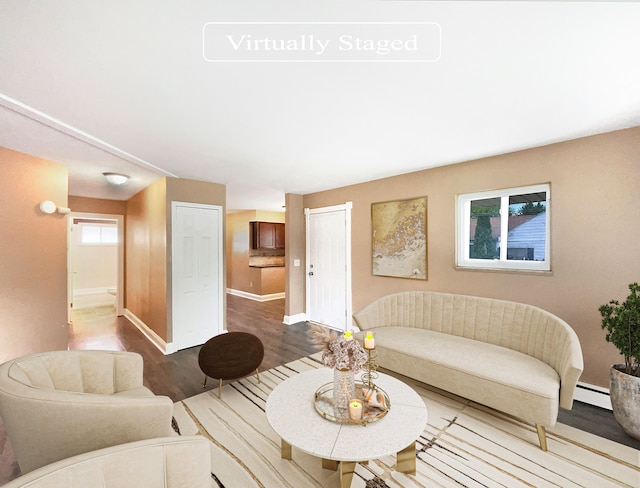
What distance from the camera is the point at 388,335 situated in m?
3.06

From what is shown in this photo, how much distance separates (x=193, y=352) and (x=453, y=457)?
3393 millimetres

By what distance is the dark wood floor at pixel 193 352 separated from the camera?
2.16 m

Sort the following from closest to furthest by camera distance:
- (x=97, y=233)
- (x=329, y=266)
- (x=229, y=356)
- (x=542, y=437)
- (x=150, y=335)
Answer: (x=542, y=437) < (x=229, y=356) < (x=150, y=335) < (x=329, y=266) < (x=97, y=233)

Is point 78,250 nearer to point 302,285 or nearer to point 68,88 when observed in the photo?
point 302,285

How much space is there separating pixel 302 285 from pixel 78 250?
745 centimetres

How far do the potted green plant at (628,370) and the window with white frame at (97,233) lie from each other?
11244mm

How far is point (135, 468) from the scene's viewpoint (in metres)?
0.96

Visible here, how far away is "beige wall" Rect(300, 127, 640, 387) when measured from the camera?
236 centimetres

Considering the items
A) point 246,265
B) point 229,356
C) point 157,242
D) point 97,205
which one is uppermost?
point 97,205

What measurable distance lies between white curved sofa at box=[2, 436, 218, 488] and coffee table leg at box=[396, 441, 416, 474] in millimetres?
1211

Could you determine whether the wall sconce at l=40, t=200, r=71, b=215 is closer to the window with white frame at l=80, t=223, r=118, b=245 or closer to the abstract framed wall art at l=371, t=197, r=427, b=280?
the abstract framed wall art at l=371, t=197, r=427, b=280

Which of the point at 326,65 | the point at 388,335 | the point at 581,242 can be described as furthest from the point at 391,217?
the point at 326,65

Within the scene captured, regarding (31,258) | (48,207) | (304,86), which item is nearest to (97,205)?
(48,207)

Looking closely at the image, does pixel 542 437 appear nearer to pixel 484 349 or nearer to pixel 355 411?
pixel 484 349
